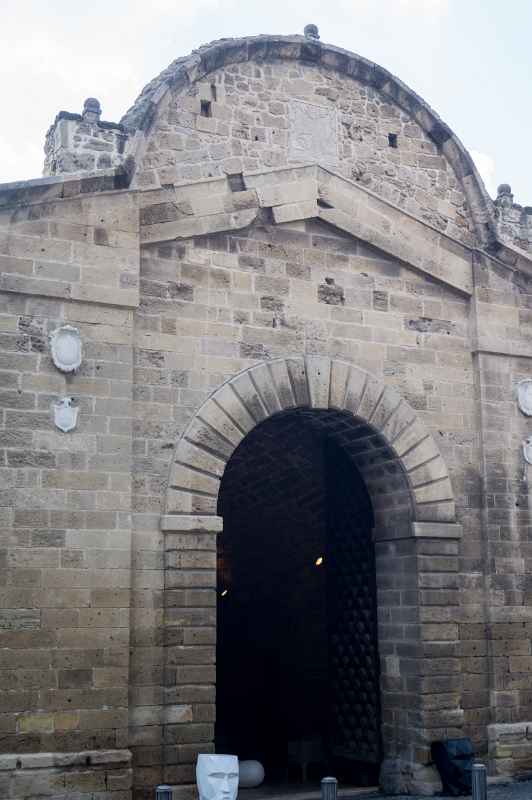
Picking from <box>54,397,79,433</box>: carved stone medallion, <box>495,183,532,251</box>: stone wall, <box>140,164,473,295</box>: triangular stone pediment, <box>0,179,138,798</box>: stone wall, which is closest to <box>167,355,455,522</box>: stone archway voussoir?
<box>0,179,138,798</box>: stone wall

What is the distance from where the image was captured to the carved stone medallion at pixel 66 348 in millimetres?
9859

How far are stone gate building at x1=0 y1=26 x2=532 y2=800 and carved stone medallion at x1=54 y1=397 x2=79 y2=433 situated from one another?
3 centimetres

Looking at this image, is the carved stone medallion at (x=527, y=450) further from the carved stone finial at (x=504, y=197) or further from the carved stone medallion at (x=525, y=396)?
the carved stone finial at (x=504, y=197)

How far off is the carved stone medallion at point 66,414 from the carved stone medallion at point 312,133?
3.85 meters

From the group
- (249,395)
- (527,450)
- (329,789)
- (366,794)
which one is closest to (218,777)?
(329,789)

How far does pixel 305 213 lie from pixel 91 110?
2467 mm

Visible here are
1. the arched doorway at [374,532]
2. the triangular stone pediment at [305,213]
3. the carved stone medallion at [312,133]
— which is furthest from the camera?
the carved stone medallion at [312,133]

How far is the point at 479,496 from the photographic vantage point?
39.0 feet

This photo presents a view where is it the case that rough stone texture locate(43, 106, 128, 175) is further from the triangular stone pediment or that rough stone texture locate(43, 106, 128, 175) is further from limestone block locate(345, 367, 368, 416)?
limestone block locate(345, 367, 368, 416)

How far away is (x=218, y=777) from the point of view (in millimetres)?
9352

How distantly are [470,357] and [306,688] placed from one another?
5146 millimetres

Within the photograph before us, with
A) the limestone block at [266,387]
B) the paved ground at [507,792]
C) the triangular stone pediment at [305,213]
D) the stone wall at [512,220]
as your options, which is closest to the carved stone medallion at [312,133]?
the triangular stone pediment at [305,213]

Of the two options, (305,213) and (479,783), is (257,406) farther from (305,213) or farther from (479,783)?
(479,783)

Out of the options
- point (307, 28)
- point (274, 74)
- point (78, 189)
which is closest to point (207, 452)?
point (78, 189)
